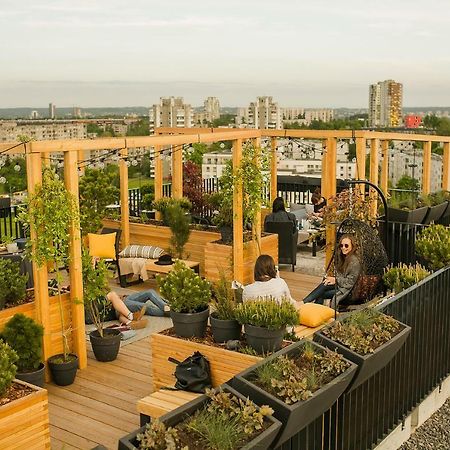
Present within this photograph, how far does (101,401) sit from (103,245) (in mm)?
4469

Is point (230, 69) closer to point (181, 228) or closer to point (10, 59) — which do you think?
point (10, 59)

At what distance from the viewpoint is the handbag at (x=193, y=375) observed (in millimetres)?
4941

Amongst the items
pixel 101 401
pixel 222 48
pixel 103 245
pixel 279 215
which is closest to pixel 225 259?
pixel 279 215

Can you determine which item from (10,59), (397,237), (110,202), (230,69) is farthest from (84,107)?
(397,237)

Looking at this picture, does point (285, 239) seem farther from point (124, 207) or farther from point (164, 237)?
point (124, 207)

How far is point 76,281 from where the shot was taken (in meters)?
6.55

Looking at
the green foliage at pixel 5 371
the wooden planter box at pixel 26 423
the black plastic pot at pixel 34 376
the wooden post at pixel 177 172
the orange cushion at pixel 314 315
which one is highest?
the wooden post at pixel 177 172

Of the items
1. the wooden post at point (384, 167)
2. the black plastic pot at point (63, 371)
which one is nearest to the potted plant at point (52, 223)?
the black plastic pot at point (63, 371)

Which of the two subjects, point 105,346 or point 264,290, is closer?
point 264,290

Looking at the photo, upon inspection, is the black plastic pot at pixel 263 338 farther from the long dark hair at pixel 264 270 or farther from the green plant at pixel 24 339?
the green plant at pixel 24 339

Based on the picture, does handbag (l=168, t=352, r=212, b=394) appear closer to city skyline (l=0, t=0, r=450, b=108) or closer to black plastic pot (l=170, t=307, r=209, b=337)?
black plastic pot (l=170, t=307, r=209, b=337)

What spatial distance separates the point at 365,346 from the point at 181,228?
6252mm

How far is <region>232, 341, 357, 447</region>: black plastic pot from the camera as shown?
3.41 metres

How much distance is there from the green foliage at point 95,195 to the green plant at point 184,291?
5645 mm
